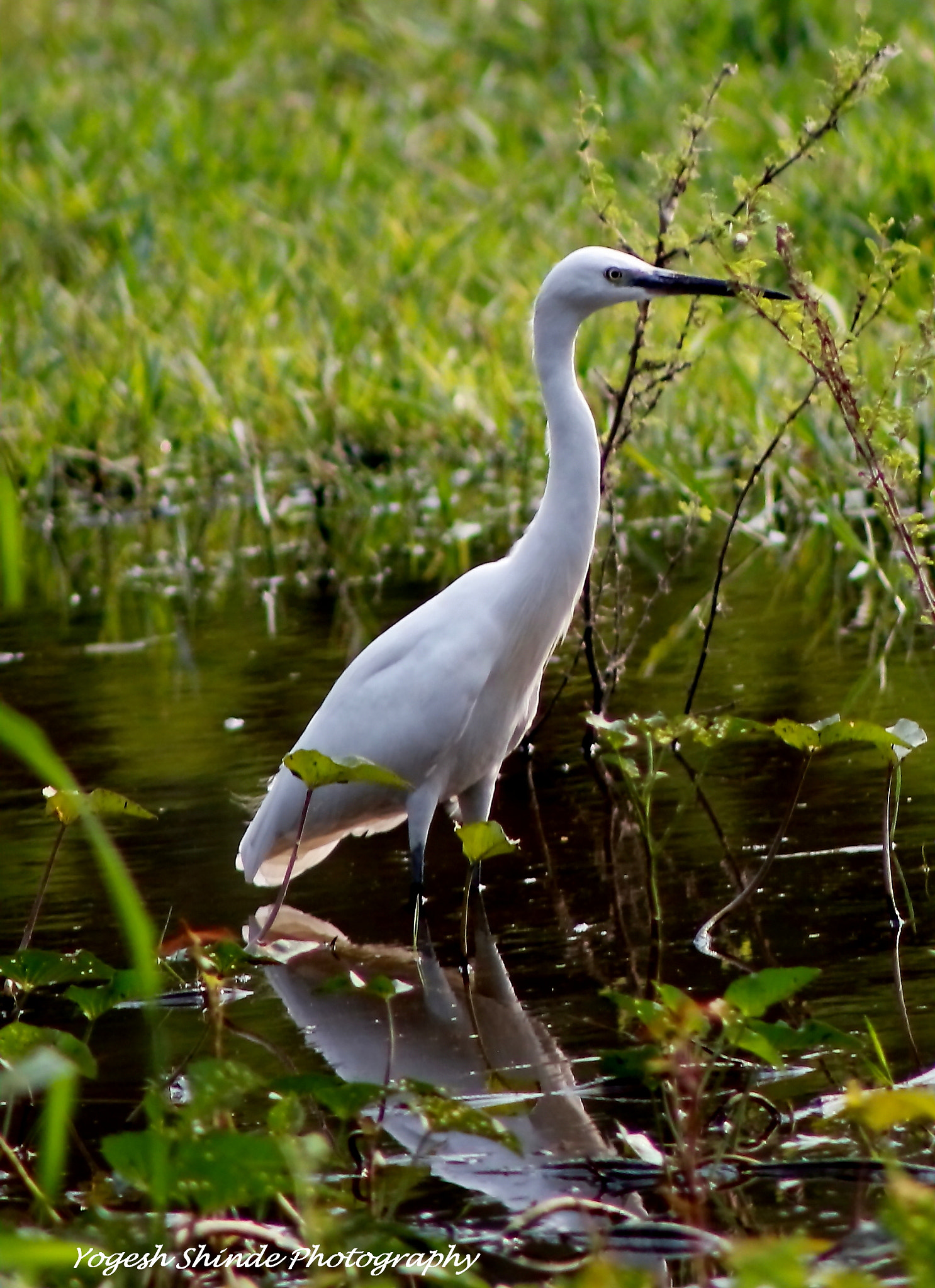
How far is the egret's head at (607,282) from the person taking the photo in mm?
3920

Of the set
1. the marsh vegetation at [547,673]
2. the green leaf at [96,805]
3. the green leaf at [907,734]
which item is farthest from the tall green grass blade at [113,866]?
the green leaf at [907,734]

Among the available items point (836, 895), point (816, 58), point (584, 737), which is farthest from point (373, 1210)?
point (816, 58)

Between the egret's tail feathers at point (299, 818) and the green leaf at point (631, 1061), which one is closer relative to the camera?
the green leaf at point (631, 1061)

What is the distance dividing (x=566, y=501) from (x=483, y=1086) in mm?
1303

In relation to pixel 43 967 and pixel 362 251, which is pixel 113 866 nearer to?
pixel 43 967

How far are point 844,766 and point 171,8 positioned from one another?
38.7 ft

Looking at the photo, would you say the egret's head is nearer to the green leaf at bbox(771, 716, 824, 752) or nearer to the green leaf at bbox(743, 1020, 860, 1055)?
the green leaf at bbox(771, 716, 824, 752)

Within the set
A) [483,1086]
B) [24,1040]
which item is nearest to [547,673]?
[483,1086]

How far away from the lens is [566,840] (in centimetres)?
412

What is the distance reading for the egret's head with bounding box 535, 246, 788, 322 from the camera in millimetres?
3920

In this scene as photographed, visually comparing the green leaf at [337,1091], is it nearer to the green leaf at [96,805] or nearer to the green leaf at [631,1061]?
the green leaf at [631,1061]

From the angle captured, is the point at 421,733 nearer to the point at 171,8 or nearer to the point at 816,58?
the point at 816,58

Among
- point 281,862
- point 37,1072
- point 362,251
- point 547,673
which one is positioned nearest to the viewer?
point 37,1072

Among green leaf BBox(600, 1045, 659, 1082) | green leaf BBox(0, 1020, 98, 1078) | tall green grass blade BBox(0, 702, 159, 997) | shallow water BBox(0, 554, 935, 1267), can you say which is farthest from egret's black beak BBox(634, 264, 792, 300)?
tall green grass blade BBox(0, 702, 159, 997)
